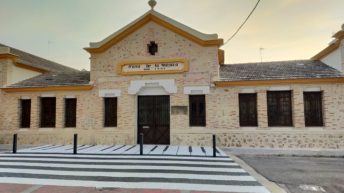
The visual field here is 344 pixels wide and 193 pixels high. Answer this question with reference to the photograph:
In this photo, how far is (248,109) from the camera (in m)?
12.8

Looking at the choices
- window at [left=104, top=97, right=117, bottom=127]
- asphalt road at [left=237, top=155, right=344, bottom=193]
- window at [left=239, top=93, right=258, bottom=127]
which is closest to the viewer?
asphalt road at [left=237, top=155, right=344, bottom=193]

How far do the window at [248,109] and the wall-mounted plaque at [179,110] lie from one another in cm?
309

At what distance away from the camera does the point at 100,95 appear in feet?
45.2

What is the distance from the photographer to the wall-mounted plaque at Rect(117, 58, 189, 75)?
13.2 metres

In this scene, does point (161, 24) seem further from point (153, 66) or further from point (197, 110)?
point (197, 110)

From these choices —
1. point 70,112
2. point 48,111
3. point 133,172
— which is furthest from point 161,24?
point 133,172

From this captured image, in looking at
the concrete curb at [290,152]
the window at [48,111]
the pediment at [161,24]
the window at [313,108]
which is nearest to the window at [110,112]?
the pediment at [161,24]

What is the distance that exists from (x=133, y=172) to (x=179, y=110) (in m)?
6.24

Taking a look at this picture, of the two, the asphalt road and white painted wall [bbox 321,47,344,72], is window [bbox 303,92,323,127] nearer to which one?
white painted wall [bbox 321,47,344,72]

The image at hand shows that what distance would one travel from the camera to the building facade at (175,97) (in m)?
12.2

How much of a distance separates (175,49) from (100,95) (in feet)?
17.4

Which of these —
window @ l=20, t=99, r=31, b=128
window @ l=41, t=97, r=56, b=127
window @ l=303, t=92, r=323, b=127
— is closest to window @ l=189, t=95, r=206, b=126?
window @ l=303, t=92, r=323, b=127

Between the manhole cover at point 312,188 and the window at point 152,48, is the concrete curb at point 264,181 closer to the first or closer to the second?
the manhole cover at point 312,188

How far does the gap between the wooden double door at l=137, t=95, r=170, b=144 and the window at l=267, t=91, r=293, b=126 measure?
574 centimetres
